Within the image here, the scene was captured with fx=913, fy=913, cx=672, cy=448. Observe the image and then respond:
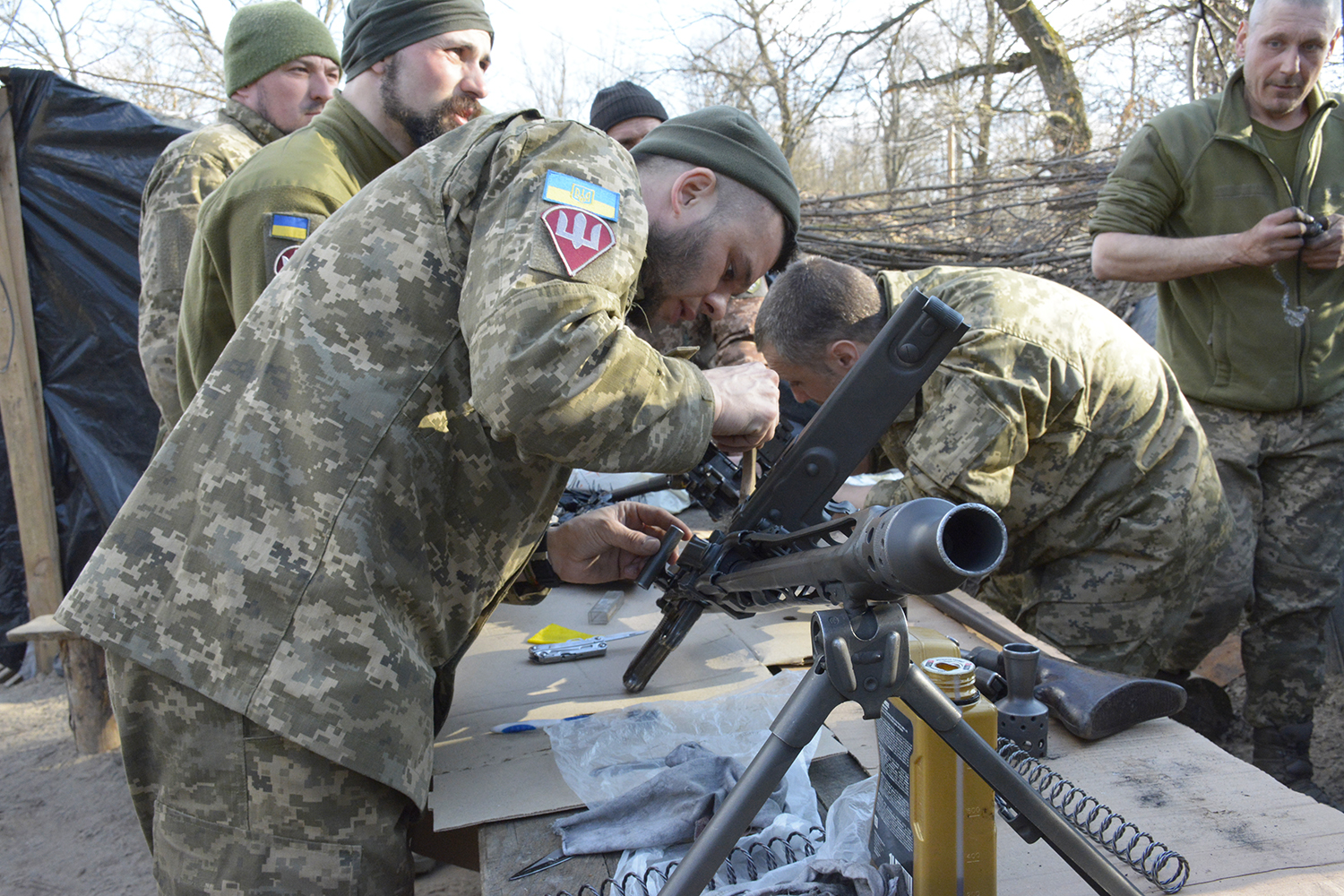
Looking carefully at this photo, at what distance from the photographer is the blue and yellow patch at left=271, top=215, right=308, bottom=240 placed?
2.38m

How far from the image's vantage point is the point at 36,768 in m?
4.22

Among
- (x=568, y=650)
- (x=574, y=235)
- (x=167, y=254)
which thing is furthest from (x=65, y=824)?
(x=574, y=235)

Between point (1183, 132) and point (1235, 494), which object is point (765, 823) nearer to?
point (1235, 494)

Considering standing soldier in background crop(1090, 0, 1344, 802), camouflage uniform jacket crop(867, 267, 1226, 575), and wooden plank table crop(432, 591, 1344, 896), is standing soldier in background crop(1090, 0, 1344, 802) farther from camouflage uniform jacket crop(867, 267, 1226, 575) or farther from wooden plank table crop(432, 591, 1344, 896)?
wooden plank table crop(432, 591, 1344, 896)

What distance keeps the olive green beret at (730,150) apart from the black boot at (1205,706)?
2819 mm

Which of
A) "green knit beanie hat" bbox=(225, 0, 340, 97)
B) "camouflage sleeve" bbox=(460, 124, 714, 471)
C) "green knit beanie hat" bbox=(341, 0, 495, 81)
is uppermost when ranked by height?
"green knit beanie hat" bbox=(225, 0, 340, 97)

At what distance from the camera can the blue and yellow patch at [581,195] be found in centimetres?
139

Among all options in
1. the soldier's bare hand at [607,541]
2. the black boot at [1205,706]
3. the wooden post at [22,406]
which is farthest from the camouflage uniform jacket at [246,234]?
the black boot at [1205,706]

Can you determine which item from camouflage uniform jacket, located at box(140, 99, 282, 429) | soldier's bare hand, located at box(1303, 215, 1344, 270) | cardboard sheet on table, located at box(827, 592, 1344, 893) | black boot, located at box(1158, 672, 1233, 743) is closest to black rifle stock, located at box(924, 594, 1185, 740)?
cardboard sheet on table, located at box(827, 592, 1344, 893)

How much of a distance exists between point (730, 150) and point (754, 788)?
4.03ft

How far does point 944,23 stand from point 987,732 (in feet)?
48.5

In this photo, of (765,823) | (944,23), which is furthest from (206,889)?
(944,23)

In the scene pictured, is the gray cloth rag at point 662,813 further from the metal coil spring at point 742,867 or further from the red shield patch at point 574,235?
the red shield patch at point 574,235

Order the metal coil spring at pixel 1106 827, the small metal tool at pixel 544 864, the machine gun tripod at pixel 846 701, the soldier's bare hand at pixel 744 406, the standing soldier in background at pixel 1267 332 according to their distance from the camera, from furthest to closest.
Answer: the standing soldier in background at pixel 1267 332 < the soldier's bare hand at pixel 744 406 < the small metal tool at pixel 544 864 < the metal coil spring at pixel 1106 827 < the machine gun tripod at pixel 846 701
